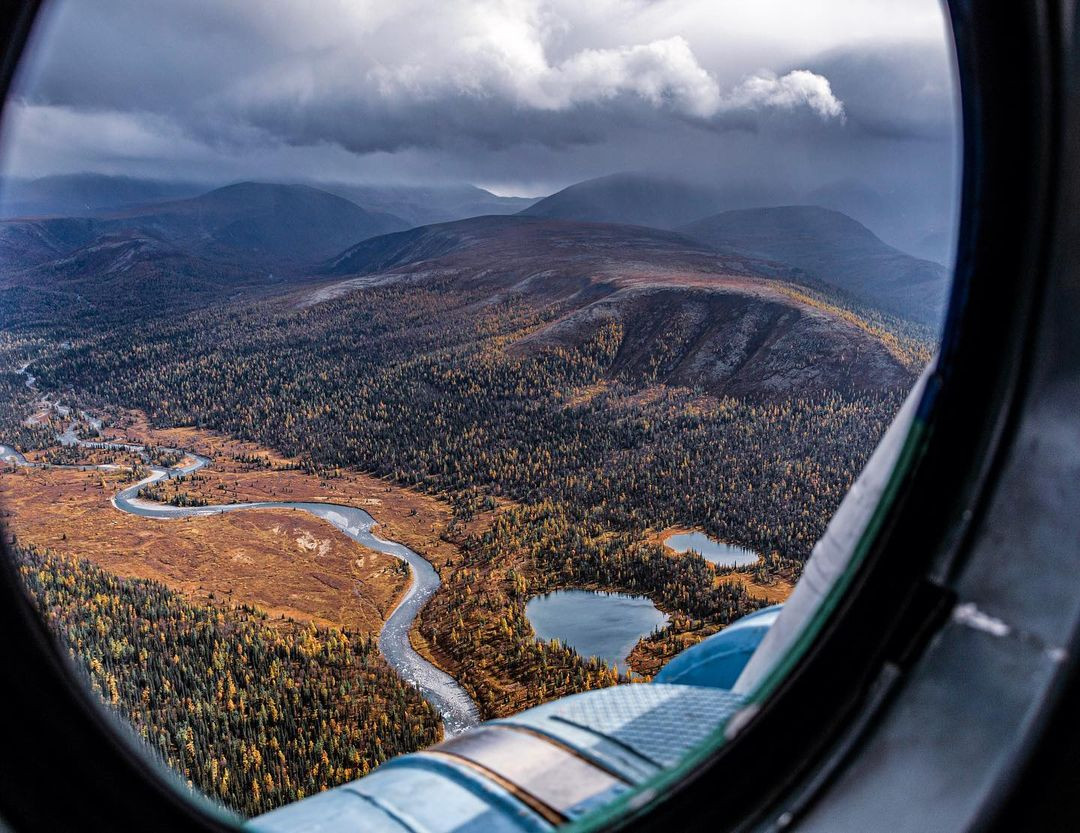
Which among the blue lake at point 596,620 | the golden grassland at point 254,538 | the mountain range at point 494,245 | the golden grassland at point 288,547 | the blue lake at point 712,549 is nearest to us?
the blue lake at point 596,620

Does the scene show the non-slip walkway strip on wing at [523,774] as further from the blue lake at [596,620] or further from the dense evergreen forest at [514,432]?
the blue lake at [596,620]

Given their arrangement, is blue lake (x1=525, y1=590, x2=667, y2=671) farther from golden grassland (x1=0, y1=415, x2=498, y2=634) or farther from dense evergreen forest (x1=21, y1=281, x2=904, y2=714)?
golden grassland (x1=0, y1=415, x2=498, y2=634)

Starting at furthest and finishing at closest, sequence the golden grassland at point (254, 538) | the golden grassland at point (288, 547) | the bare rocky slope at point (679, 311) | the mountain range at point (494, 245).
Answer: the mountain range at point (494, 245), the bare rocky slope at point (679, 311), the golden grassland at point (254, 538), the golden grassland at point (288, 547)

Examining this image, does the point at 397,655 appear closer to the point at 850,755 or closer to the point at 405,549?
the point at 405,549

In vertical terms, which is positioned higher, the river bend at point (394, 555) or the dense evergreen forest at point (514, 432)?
the dense evergreen forest at point (514, 432)

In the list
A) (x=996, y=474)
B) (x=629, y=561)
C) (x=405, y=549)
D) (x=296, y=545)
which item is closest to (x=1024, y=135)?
(x=996, y=474)

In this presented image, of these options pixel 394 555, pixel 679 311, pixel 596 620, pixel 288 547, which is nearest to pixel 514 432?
pixel 394 555

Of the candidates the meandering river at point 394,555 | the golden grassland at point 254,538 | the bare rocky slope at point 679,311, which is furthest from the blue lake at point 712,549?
the bare rocky slope at point 679,311
